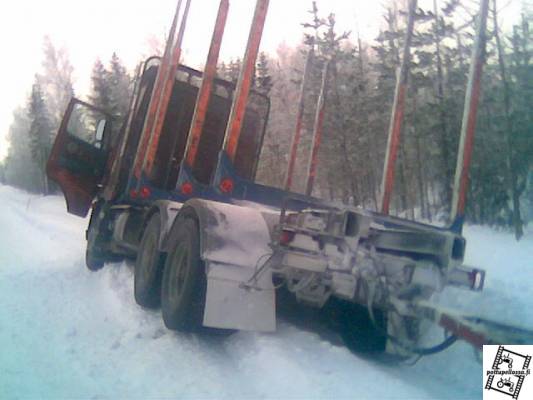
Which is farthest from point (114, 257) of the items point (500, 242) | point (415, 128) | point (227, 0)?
point (415, 128)

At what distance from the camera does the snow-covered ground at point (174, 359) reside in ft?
10.9

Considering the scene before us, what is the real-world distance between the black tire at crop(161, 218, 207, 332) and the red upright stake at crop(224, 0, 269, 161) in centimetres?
149

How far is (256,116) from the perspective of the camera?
9281 millimetres

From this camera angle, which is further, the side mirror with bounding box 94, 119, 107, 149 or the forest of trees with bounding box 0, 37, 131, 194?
the forest of trees with bounding box 0, 37, 131, 194

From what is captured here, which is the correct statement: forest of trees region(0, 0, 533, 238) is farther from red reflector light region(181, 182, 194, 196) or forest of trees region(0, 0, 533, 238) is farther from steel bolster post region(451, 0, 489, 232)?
red reflector light region(181, 182, 194, 196)

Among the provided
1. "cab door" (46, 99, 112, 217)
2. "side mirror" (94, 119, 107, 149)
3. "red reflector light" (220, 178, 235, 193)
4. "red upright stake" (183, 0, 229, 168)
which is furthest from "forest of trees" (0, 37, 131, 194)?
"red reflector light" (220, 178, 235, 193)

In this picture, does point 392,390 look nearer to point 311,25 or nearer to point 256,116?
point 256,116

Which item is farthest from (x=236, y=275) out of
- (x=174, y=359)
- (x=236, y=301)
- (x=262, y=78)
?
(x=262, y=78)

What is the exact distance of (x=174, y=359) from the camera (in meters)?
3.95

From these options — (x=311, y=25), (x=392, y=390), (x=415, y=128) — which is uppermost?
(x=311, y=25)

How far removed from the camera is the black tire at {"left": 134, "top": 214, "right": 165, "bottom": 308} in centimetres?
532

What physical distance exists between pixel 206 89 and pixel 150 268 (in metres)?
2.89

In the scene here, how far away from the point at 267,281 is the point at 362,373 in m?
1.04

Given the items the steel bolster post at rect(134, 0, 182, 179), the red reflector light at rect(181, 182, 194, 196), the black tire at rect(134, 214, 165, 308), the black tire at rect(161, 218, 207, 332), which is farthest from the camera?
the steel bolster post at rect(134, 0, 182, 179)
